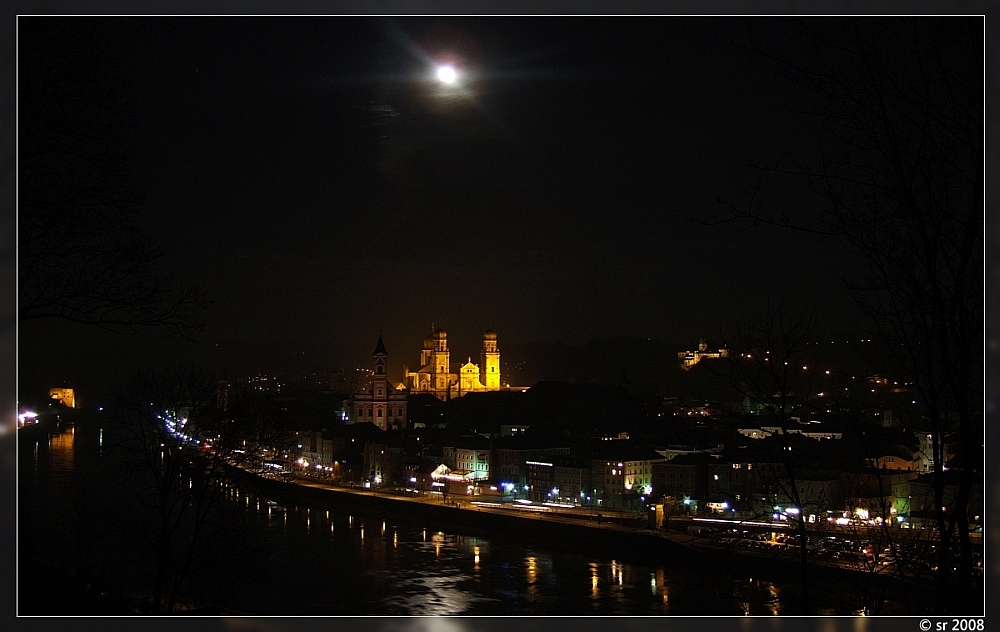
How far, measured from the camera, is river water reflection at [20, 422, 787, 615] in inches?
180

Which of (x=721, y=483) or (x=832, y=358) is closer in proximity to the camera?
(x=832, y=358)

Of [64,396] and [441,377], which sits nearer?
[64,396]

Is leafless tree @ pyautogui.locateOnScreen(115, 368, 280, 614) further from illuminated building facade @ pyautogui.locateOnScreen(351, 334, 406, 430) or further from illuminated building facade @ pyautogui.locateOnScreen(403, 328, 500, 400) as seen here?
illuminated building facade @ pyautogui.locateOnScreen(403, 328, 500, 400)

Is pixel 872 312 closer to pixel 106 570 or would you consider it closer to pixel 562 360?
pixel 106 570

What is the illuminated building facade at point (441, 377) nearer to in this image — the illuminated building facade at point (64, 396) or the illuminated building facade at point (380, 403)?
the illuminated building facade at point (380, 403)

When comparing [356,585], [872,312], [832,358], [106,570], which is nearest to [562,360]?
[356,585]

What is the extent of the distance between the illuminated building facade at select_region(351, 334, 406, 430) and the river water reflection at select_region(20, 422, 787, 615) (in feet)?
26.8

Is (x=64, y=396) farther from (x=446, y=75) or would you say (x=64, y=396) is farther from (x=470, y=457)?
(x=470, y=457)

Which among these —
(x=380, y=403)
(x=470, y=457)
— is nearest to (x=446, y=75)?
(x=470, y=457)

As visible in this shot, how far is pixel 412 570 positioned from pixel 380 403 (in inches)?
476

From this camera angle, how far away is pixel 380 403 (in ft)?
58.6

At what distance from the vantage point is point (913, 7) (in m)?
1.33

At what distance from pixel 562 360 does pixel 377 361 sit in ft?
24.1

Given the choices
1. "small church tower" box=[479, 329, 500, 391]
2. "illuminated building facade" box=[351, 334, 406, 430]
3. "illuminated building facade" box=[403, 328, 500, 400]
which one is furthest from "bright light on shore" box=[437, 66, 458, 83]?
"illuminated building facade" box=[403, 328, 500, 400]
